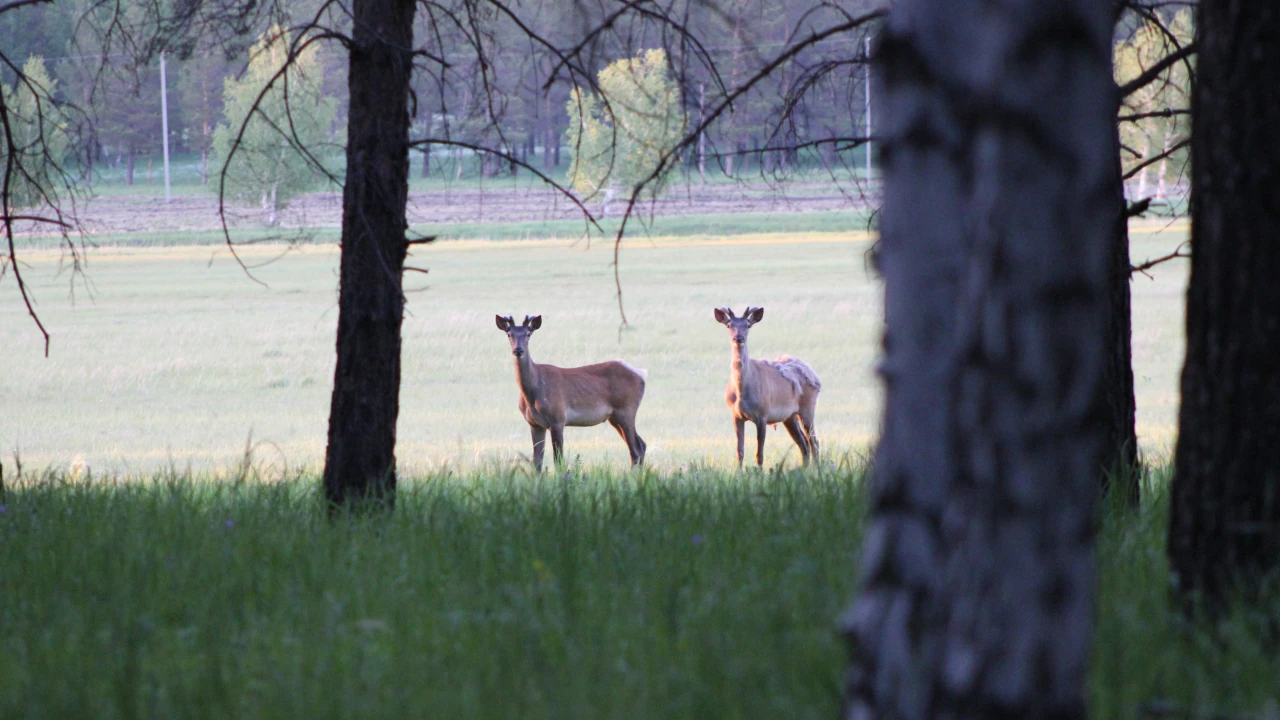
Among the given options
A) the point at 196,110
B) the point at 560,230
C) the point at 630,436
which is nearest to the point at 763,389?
the point at 630,436

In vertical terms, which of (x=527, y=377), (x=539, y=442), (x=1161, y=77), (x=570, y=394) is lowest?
(x=539, y=442)

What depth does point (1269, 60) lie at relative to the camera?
Result: 3.14 metres

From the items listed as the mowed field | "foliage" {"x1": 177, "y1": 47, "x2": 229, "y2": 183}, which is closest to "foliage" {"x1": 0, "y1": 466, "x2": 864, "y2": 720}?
the mowed field

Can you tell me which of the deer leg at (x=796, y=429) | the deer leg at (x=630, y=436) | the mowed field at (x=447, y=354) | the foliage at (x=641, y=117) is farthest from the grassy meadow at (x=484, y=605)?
the deer leg at (x=796, y=429)

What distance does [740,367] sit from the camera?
13.7 meters

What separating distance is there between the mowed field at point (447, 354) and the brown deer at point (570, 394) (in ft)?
1.69

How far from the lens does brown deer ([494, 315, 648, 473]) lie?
520 inches

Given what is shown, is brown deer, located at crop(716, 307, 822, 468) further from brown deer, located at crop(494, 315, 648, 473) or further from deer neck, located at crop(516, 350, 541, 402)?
deer neck, located at crop(516, 350, 541, 402)

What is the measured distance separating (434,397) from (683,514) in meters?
17.9

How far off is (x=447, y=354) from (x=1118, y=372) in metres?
23.1

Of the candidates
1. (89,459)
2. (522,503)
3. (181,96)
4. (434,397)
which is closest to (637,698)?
(522,503)

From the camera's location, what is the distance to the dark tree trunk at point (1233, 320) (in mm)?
3119

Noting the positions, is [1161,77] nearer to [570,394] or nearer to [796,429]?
[796,429]

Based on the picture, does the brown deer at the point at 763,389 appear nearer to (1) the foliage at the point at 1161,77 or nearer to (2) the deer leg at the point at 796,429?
(2) the deer leg at the point at 796,429
